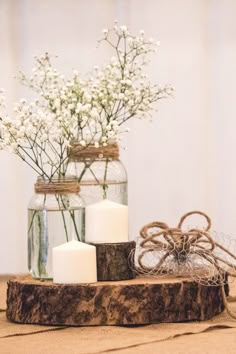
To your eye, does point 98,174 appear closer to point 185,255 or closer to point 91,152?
point 91,152

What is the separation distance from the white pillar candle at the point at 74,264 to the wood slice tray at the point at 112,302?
0.06 feet

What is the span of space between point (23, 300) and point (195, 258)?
263 mm

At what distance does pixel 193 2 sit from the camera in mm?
2025

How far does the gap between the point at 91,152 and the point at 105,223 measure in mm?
127

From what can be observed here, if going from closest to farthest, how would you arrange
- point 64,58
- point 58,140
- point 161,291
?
point 161,291, point 58,140, point 64,58

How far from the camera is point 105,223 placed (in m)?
1.22

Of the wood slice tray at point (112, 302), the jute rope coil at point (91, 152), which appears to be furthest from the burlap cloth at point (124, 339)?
the jute rope coil at point (91, 152)

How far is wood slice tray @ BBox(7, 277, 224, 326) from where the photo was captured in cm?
113

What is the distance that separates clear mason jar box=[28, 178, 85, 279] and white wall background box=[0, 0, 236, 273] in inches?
30.7

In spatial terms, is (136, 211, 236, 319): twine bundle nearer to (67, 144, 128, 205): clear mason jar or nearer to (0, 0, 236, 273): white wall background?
(67, 144, 128, 205): clear mason jar

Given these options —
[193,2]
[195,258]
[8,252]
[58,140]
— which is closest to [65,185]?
[58,140]

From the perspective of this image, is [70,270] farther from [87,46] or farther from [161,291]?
[87,46]

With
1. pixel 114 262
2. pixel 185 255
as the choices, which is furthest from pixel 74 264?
pixel 185 255

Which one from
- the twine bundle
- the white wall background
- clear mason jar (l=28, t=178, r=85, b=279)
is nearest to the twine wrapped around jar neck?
clear mason jar (l=28, t=178, r=85, b=279)
